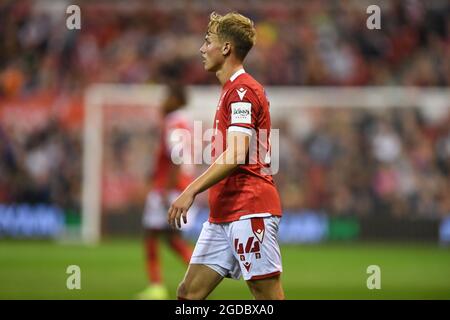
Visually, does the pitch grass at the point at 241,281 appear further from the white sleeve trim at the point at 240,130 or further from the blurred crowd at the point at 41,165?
the white sleeve trim at the point at 240,130

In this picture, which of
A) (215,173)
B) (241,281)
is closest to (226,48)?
(215,173)

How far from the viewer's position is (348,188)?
61.7ft

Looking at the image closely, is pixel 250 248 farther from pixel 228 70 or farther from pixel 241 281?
pixel 241 281

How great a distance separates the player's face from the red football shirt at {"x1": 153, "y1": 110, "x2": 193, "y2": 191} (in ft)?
13.7

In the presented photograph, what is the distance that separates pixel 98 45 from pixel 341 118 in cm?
634

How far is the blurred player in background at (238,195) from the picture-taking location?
5.94 m

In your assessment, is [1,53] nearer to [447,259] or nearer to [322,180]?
[322,180]

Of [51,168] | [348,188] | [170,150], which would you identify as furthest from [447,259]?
[51,168]

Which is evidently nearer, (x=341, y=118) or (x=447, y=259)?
(x=447, y=259)

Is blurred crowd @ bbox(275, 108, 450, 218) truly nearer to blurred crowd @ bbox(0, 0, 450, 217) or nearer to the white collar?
blurred crowd @ bbox(0, 0, 450, 217)

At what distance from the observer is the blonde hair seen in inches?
240

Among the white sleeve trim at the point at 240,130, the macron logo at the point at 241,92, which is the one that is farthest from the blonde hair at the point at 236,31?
the white sleeve trim at the point at 240,130

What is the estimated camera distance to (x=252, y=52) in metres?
21.2

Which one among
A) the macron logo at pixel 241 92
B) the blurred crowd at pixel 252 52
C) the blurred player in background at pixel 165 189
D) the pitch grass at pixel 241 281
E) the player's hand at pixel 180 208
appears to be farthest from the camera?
the blurred crowd at pixel 252 52
